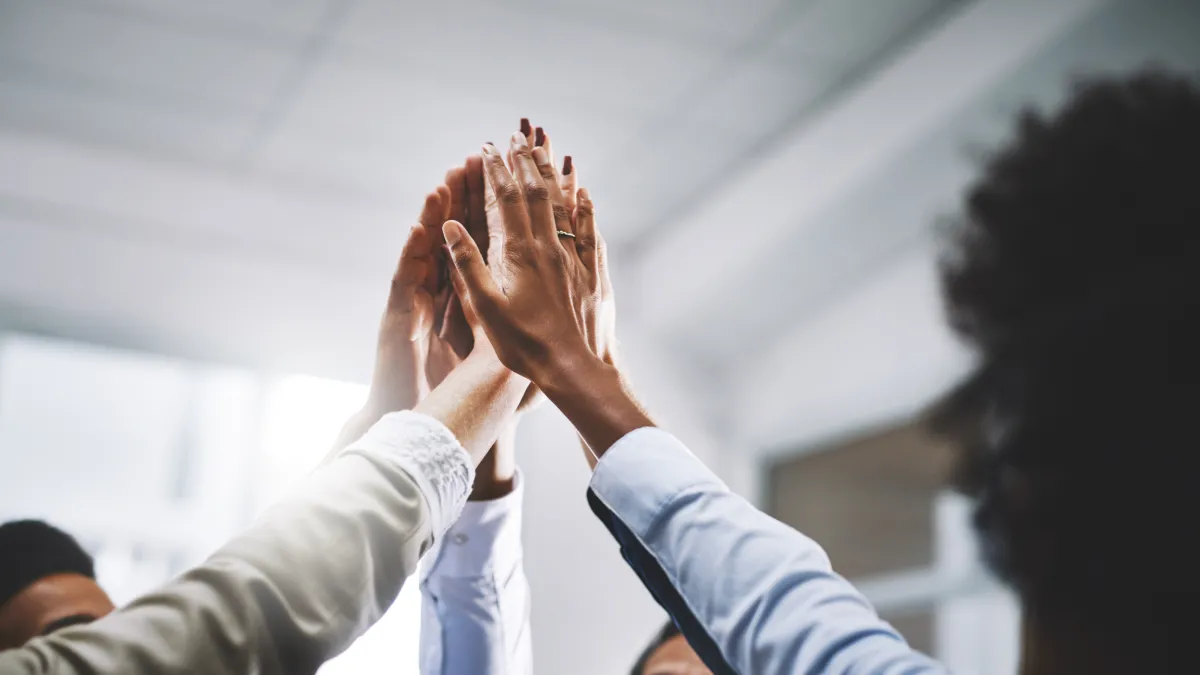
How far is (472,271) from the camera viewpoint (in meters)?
0.85

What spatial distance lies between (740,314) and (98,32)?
216 centimetres

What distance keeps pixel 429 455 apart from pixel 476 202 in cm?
45

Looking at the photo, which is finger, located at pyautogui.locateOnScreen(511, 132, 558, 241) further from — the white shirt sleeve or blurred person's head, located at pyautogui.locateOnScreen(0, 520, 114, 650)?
blurred person's head, located at pyautogui.locateOnScreen(0, 520, 114, 650)

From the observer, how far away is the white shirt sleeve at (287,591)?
591 millimetres

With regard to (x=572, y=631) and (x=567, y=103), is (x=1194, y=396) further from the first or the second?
(x=572, y=631)

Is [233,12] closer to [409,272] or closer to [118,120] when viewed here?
[118,120]

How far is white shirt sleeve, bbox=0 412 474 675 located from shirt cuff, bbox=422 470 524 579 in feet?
1.05

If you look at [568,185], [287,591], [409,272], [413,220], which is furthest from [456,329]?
[413,220]

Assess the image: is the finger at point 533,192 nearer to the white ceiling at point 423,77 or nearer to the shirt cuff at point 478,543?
the shirt cuff at point 478,543

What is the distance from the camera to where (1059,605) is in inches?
18.9

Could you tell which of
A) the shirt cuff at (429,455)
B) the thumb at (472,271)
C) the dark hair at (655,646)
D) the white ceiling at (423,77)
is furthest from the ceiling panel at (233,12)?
the shirt cuff at (429,455)

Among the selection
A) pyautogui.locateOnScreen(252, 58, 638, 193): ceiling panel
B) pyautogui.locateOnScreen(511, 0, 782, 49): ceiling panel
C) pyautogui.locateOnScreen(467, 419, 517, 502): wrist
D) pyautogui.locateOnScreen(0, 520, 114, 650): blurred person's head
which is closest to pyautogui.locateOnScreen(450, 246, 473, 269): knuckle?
pyautogui.locateOnScreen(467, 419, 517, 502): wrist

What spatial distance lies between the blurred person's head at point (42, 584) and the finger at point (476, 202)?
87cm

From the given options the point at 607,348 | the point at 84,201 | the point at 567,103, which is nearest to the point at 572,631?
the point at 567,103
